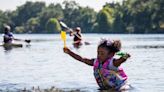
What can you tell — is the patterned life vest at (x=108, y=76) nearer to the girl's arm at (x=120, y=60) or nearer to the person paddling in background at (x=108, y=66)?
the person paddling in background at (x=108, y=66)

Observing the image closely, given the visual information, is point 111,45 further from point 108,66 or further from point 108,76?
point 108,76

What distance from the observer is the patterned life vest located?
1413 cm

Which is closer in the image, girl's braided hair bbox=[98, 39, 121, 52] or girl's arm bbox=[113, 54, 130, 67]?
girl's arm bbox=[113, 54, 130, 67]

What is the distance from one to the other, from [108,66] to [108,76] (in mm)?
334

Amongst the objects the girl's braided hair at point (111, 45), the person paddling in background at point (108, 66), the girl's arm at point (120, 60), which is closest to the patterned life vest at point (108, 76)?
the person paddling in background at point (108, 66)

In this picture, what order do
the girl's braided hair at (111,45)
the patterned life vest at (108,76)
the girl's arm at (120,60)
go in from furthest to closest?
the patterned life vest at (108,76), the girl's braided hair at (111,45), the girl's arm at (120,60)

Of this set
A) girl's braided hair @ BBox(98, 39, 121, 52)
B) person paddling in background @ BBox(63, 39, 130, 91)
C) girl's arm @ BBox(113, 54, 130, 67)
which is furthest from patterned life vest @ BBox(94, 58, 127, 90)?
girl's braided hair @ BBox(98, 39, 121, 52)

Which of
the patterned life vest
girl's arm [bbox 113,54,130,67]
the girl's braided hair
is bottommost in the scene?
the patterned life vest

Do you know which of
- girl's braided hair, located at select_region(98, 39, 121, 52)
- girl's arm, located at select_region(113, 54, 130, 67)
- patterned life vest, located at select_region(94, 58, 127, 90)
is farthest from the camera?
patterned life vest, located at select_region(94, 58, 127, 90)

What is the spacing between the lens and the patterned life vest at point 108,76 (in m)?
14.1

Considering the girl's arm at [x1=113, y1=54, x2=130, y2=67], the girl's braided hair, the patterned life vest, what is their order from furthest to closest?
the patterned life vest
the girl's braided hair
the girl's arm at [x1=113, y1=54, x2=130, y2=67]

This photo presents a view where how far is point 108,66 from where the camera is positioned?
14.0 meters

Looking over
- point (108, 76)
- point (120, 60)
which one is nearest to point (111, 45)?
point (120, 60)

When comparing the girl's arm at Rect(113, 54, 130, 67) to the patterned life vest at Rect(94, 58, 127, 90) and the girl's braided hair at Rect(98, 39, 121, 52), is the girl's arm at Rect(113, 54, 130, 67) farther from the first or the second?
the girl's braided hair at Rect(98, 39, 121, 52)
